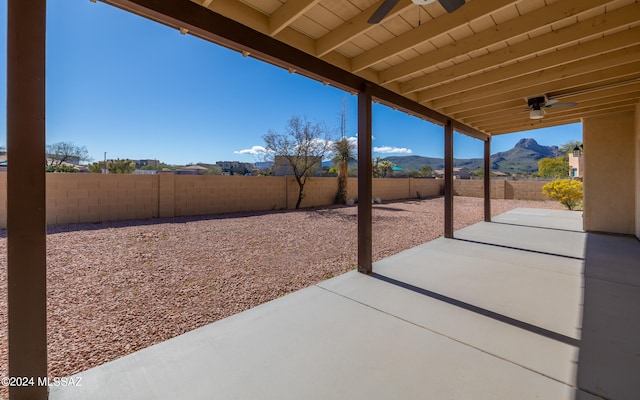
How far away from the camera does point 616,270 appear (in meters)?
3.51

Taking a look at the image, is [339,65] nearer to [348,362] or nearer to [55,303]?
[348,362]

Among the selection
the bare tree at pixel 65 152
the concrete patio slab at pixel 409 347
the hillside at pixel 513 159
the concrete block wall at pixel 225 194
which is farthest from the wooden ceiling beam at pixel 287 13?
the hillside at pixel 513 159

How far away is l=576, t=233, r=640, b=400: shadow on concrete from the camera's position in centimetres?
158

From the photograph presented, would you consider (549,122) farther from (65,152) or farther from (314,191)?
(65,152)

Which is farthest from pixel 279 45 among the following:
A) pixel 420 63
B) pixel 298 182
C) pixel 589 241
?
pixel 298 182

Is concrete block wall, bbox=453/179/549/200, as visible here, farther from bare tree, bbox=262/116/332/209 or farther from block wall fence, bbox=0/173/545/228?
bare tree, bbox=262/116/332/209

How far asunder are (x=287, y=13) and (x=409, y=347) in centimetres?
274

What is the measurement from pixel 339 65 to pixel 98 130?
19178 millimetres


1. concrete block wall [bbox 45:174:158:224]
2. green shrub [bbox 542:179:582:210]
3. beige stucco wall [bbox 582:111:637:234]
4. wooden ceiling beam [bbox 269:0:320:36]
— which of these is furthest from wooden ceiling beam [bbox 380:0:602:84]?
green shrub [bbox 542:179:582:210]

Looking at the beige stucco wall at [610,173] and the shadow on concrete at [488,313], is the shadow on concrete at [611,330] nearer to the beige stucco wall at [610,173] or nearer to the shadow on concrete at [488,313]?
the shadow on concrete at [488,313]

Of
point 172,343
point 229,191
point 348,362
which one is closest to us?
point 348,362

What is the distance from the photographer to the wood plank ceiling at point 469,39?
227 centimetres

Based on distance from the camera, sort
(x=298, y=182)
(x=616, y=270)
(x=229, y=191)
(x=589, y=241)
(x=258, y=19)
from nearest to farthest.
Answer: (x=258, y=19) < (x=616, y=270) < (x=589, y=241) < (x=229, y=191) < (x=298, y=182)

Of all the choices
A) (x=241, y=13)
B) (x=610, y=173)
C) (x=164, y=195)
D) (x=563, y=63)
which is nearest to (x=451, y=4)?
(x=241, y=13)
